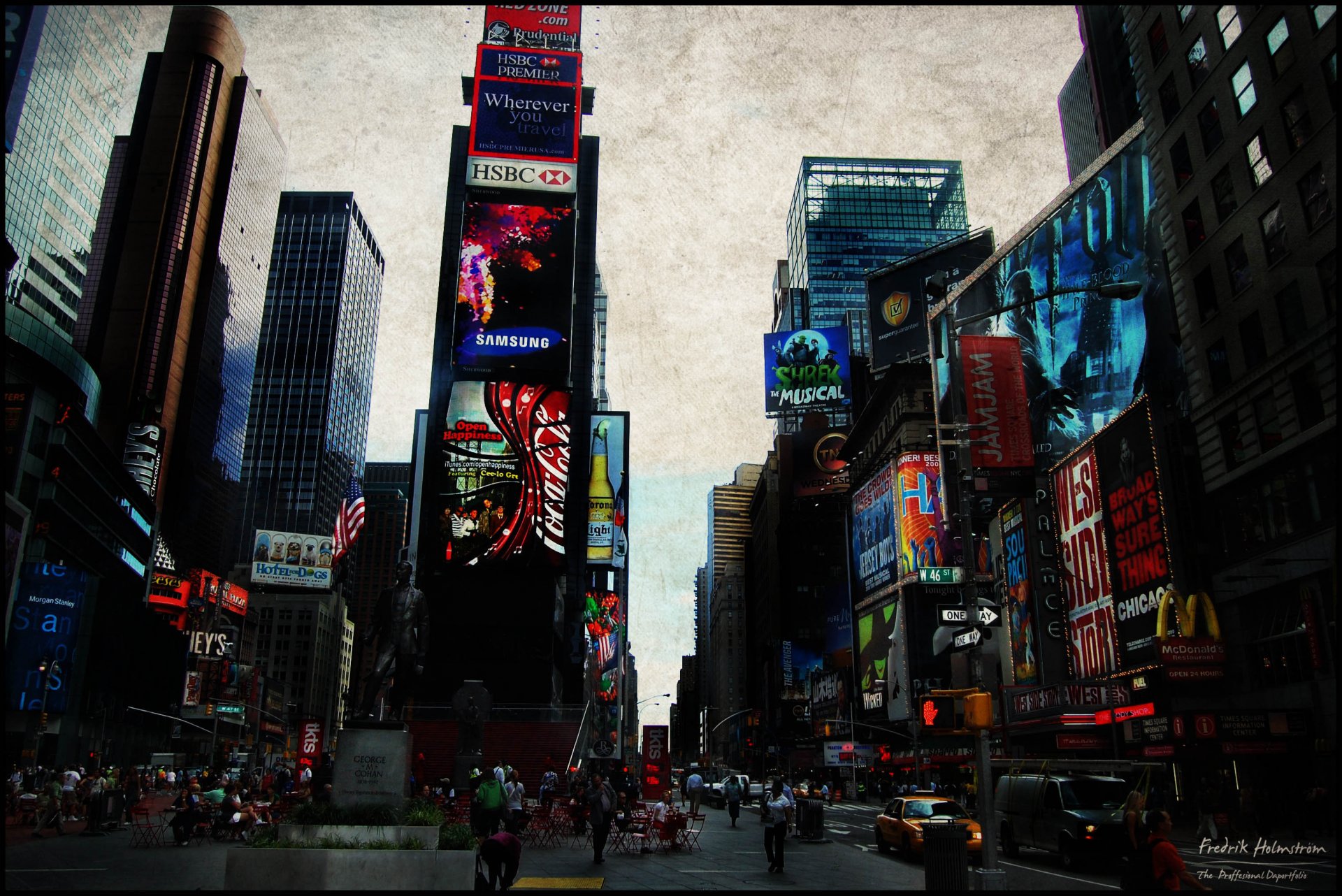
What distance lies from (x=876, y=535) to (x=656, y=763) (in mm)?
54508

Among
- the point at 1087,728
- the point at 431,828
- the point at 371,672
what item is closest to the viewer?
the point at 431,828

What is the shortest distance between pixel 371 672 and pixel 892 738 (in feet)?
239

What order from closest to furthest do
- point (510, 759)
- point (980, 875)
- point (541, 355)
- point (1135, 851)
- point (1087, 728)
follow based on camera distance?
point (1135, 851) → point (980, 875) → point (1087, 728) → point (510, 759) → point (541, 355)

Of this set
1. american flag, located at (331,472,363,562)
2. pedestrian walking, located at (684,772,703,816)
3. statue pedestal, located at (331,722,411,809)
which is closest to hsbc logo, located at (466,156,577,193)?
american flag, located at (331,472,363,562)

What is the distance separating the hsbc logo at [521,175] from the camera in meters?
62.2

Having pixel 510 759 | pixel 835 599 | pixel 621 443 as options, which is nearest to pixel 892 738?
pixel 835 599

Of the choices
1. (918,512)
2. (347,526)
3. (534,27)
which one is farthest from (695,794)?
(534,27)

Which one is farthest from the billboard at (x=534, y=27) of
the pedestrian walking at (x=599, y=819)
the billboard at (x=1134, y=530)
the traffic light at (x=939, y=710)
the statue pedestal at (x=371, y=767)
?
the traffic light at (x=939, y=710)

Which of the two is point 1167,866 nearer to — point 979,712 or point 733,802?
point 979,712

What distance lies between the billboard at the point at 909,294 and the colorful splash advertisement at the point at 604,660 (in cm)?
3642

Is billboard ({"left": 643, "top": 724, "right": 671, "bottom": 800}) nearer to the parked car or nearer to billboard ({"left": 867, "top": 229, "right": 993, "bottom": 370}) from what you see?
the parked car

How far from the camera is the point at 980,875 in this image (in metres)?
12.4

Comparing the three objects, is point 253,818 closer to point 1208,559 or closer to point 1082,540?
point 1208,559

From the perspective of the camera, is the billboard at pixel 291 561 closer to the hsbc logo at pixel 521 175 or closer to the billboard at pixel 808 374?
the billboard at pixel 808 374
